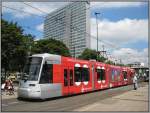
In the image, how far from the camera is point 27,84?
2142cm

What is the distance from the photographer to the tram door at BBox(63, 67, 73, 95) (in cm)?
2428

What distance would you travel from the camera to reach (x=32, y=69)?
71.6 ft

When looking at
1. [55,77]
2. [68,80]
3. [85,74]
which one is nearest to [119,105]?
[55,77]

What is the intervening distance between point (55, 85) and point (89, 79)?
24.2 ft

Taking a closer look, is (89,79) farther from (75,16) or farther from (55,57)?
(75,16)

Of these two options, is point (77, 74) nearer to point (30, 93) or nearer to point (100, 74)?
point (30, 93)

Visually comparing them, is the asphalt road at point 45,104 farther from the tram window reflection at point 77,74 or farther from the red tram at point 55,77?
the tram window reflection at point 77,74

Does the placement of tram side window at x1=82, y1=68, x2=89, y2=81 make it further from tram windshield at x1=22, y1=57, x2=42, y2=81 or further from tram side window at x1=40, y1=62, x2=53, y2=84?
tram windshield at x1=22, y1=57, x2=42, y2=81

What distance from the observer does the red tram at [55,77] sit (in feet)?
69.9

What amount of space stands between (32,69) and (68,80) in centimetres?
380

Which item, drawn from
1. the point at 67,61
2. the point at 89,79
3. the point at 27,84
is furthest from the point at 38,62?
the point at 89,79

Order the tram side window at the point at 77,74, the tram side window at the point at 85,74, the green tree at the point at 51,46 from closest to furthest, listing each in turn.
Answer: the tram side window at the point at 77,74
the tram side window at the point at 85,74
the green tree at the point at 51,46

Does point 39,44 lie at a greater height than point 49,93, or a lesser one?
greater

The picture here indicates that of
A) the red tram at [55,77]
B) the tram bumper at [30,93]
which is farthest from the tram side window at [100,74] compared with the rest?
the tram bumper at [30,93]
